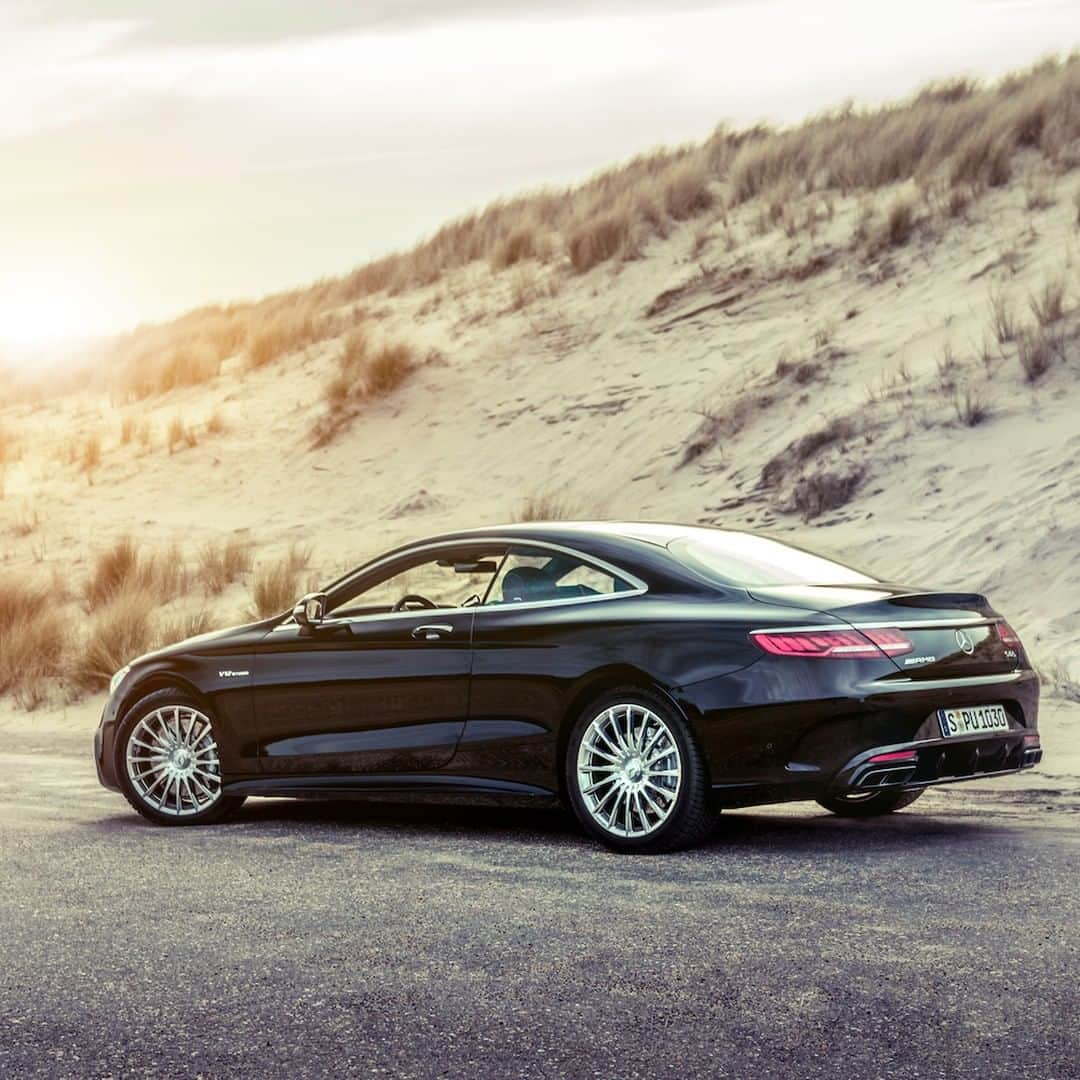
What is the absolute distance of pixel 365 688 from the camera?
357 inches

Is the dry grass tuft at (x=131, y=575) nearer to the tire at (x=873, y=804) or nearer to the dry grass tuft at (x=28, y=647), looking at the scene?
the dry grass tuft at (x=28, y=647)

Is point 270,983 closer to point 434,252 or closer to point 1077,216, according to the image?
point 1077,216

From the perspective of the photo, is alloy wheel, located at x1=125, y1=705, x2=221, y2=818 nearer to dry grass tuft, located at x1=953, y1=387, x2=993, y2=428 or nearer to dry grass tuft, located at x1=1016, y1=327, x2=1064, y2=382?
dry grass tuft, located at x1=953, y1=387, x2=993, y2=428

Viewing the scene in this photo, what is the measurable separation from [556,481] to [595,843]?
15936 millimetres

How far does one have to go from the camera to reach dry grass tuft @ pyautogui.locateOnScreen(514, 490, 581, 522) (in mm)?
23125

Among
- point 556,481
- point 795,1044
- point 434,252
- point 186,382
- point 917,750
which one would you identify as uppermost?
point 434,252

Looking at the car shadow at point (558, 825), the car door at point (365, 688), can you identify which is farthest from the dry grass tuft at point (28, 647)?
the car door at point (365, 688)

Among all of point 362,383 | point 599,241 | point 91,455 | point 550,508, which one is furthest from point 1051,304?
point 91,455

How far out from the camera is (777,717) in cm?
784

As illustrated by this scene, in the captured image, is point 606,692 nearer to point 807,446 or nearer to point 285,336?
point 807,446

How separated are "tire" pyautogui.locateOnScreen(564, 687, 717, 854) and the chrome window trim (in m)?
0.50

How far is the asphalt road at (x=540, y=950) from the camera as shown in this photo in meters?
5.14

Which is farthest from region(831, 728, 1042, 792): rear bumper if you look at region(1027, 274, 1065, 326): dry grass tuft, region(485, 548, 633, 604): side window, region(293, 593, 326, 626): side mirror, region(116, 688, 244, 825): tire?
region(1027, 274, 1065, 326): dry grass tuft

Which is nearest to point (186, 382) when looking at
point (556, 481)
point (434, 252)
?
point (434, 252)
